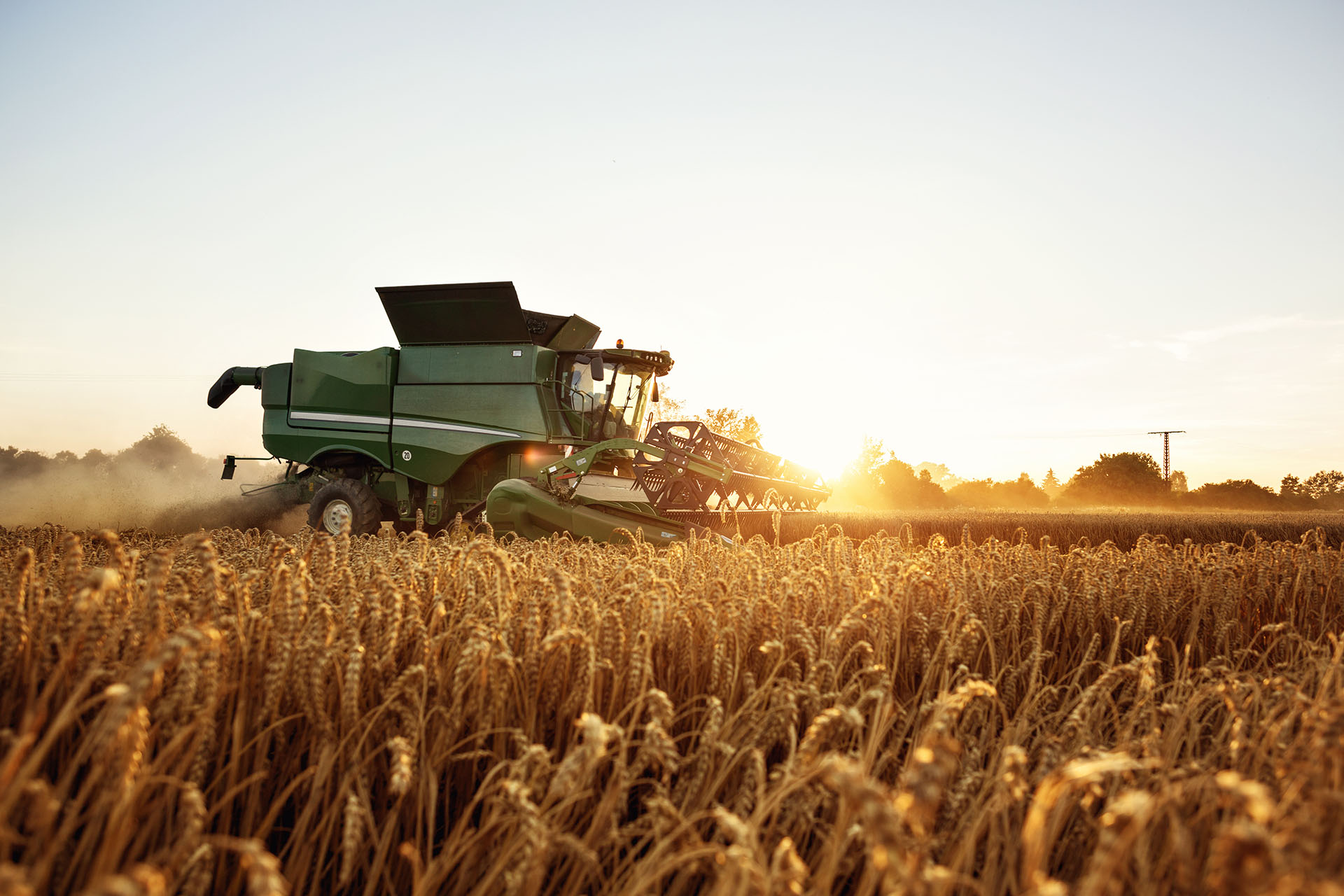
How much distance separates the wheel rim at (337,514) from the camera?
1115 cm

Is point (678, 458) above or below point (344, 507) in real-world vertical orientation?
above

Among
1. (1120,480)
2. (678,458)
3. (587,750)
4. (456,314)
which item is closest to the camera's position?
(587,750)

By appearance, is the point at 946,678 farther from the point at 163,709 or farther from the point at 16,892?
the point at 16,892

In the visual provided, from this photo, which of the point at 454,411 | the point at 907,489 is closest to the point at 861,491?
the point at 907,489

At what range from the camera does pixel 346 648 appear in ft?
6.30

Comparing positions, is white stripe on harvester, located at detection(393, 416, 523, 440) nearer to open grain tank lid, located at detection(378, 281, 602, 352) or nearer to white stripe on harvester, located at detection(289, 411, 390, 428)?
white stripe on harvester, located at detection(289, 411, 390, 428)

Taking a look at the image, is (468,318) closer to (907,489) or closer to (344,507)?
(344,507)

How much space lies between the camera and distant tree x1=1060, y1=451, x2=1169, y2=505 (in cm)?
2175

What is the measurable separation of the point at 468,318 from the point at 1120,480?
2008cm

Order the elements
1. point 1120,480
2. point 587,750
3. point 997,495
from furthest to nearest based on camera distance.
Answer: point 1120,480 → point 997,495 → point 587,750

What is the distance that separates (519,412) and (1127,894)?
10120mm

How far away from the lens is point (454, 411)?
11336 millimetres

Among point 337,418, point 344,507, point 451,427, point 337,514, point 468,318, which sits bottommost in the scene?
point 337,514

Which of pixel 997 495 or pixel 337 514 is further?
pixel 997 495
